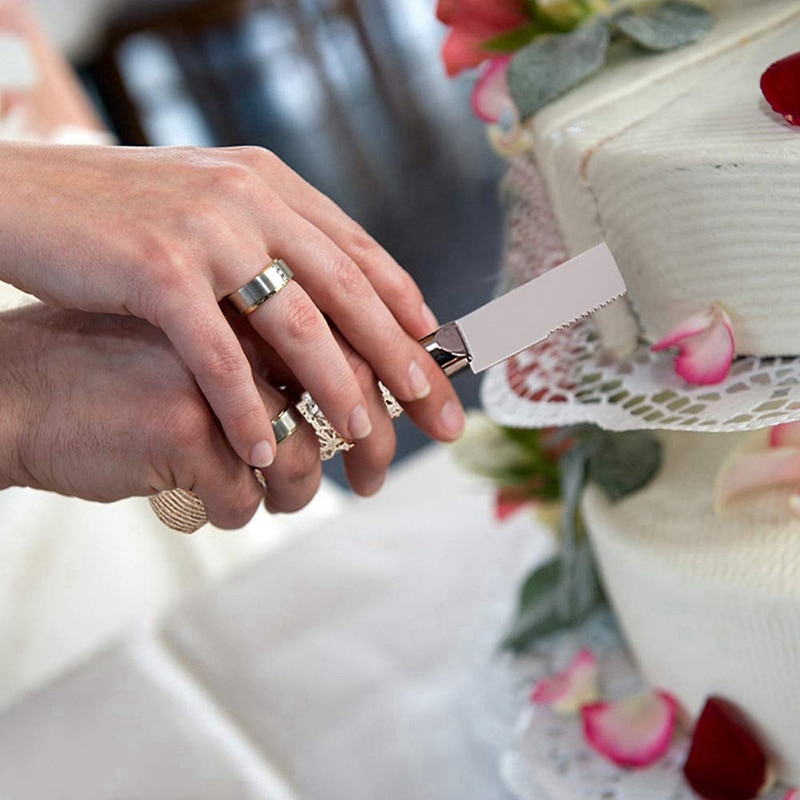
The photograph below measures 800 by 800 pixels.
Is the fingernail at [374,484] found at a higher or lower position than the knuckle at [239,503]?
lower

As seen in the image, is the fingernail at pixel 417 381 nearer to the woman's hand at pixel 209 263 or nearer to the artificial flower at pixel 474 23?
the woman's hand at pixel 209 263

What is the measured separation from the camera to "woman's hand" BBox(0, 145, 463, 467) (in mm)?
488

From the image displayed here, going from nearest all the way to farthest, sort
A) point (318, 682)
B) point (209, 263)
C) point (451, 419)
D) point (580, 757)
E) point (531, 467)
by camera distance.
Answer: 1. point (209, 263)
2. point (451, 419)
3. point (580, 757)
4. point (531, 467)
5. point (318, 682)

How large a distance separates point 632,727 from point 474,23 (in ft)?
1.50

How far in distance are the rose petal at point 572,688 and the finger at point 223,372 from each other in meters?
0.33

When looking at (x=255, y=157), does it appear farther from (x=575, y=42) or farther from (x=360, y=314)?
(x=575, y=42)

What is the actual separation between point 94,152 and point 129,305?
0.09 m

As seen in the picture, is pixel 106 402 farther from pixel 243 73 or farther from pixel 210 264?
pixel 243 73

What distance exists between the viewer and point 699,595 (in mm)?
581

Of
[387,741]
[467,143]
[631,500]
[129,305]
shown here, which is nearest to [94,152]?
[129,305]

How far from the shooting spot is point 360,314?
54cm

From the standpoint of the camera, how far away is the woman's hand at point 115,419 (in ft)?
1.75

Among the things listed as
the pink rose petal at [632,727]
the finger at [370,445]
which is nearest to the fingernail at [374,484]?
the finger at [370,445]

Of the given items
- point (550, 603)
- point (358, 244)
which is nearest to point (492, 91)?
point (358, 244)
